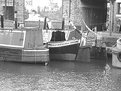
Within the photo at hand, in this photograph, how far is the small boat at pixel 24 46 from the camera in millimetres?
34125

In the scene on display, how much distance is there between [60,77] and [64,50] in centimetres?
652

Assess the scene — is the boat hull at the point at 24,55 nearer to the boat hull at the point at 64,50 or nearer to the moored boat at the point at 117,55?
the boat hull at the point at 64,50

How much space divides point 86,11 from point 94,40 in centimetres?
1434

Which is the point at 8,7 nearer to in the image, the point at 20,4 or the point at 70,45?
the point at 20,4

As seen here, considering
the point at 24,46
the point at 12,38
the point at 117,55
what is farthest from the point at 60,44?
the point at 117,55

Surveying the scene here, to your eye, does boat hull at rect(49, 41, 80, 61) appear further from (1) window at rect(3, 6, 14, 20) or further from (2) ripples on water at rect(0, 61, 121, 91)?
(1) window at rect(3, 6, 14, 20)

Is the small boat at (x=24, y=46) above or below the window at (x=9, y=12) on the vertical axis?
below

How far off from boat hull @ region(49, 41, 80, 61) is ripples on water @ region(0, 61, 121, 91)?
2.51 ft

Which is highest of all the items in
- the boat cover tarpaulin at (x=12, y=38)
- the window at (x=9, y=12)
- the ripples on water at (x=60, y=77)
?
the window at (x=9, y=12)

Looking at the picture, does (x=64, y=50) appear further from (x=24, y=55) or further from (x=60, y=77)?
(x=60, y=77)

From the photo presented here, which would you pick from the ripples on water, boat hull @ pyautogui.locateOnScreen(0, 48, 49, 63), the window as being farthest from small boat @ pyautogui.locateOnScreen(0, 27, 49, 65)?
the window

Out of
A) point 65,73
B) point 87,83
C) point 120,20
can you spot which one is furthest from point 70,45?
point 120,20

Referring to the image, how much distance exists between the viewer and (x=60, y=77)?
29953 mm

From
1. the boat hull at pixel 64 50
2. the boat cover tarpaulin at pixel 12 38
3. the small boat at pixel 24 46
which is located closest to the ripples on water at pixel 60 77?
the small boat at pixel 24 46
